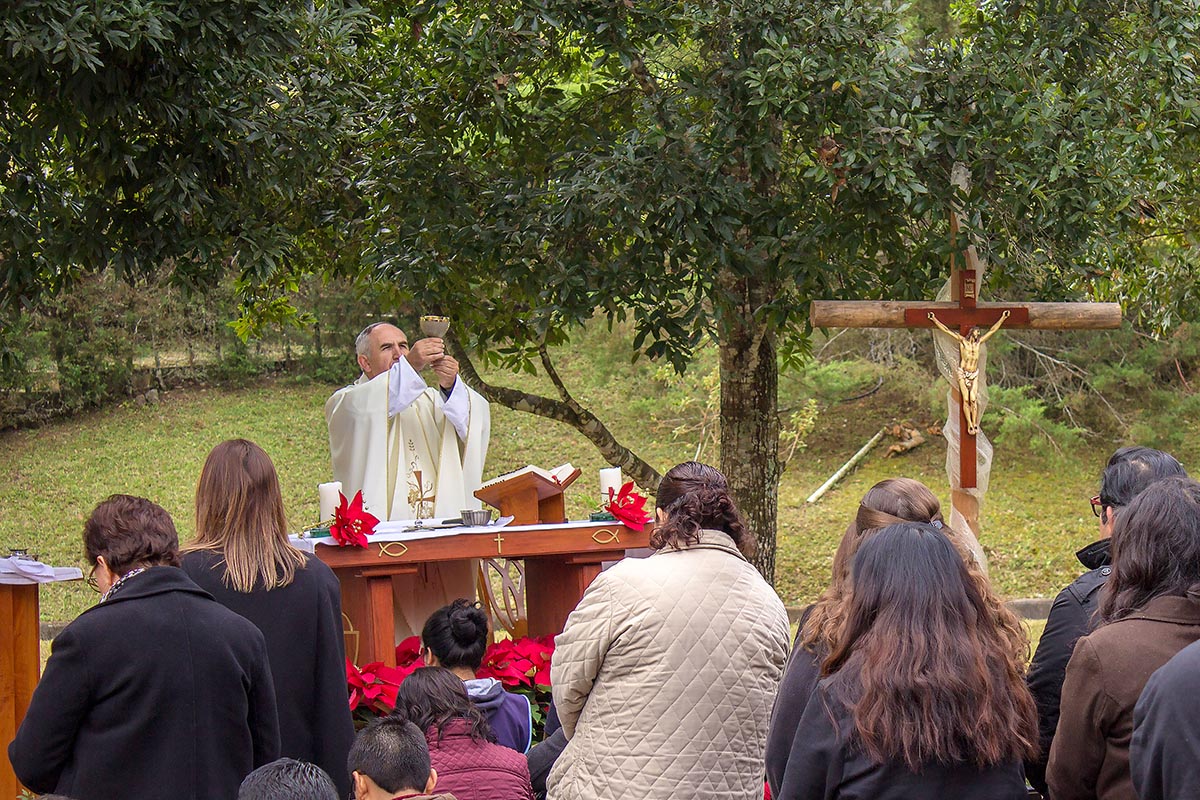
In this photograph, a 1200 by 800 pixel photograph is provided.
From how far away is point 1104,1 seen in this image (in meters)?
6.80

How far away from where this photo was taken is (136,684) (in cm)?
294

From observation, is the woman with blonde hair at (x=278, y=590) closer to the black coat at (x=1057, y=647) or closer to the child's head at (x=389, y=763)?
the child's head at (x=389, y=763)

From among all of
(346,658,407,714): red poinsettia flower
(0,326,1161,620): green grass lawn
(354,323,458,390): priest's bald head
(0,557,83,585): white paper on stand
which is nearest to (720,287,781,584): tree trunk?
(354,323,458,390): priest's bald head

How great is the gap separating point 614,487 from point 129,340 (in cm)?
1546

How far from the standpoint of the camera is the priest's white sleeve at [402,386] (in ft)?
21.1

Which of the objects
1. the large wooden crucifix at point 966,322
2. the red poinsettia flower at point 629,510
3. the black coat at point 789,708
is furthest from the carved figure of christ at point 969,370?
the black coat at point 789,708

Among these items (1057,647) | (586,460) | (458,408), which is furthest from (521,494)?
(586,460)

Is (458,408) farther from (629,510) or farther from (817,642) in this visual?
(817,642)

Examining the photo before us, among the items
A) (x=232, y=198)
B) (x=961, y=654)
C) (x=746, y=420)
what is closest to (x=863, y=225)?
(x=746, y=420)

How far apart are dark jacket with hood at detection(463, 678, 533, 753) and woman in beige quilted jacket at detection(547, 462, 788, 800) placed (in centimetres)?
79

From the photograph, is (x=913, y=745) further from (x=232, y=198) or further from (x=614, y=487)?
(x=232, y=198)

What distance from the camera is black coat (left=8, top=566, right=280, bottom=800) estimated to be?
290cm

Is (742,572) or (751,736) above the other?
(742,572)

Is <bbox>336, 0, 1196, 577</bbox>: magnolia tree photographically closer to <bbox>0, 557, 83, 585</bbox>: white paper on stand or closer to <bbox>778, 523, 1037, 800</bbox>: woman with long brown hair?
<bbox>0, 557, 83, 585</bbox>: white paper on stand
